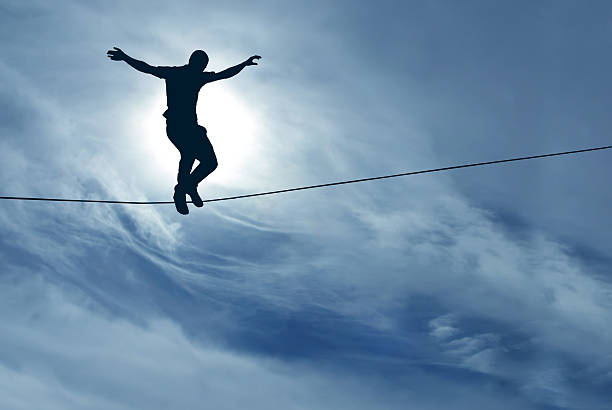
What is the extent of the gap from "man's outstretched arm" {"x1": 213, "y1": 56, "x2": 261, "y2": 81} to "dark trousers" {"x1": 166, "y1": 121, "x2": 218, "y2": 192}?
88 centimetres

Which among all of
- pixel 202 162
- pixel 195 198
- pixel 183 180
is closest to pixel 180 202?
pixel 195 198

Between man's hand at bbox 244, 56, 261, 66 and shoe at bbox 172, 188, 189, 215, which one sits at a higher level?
man's hand at bbox 244, 56, 261, 66

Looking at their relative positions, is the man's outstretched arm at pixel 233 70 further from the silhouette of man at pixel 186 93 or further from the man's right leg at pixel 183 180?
the man's right leg at pixel 183 180

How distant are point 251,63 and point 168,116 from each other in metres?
1.60

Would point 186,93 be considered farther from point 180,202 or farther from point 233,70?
point 180,202

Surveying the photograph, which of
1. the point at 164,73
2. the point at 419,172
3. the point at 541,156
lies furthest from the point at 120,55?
the point at 541,156

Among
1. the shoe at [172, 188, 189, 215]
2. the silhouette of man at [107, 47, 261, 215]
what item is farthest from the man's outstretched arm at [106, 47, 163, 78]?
the shoe at [172, 188, 189, 215]

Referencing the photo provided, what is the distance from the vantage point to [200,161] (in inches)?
463

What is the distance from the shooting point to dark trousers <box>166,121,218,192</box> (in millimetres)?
11422

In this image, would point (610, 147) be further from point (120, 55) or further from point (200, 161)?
point (120, 55)

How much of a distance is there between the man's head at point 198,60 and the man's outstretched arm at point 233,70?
0.28 meters

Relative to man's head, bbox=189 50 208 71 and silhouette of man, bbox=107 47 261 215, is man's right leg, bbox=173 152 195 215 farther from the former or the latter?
man's head, bbox=189 50 208 71

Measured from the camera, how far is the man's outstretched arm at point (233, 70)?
1129cm

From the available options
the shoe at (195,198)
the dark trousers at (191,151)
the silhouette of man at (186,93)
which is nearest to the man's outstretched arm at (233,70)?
the silhouette of man at (186,93)
